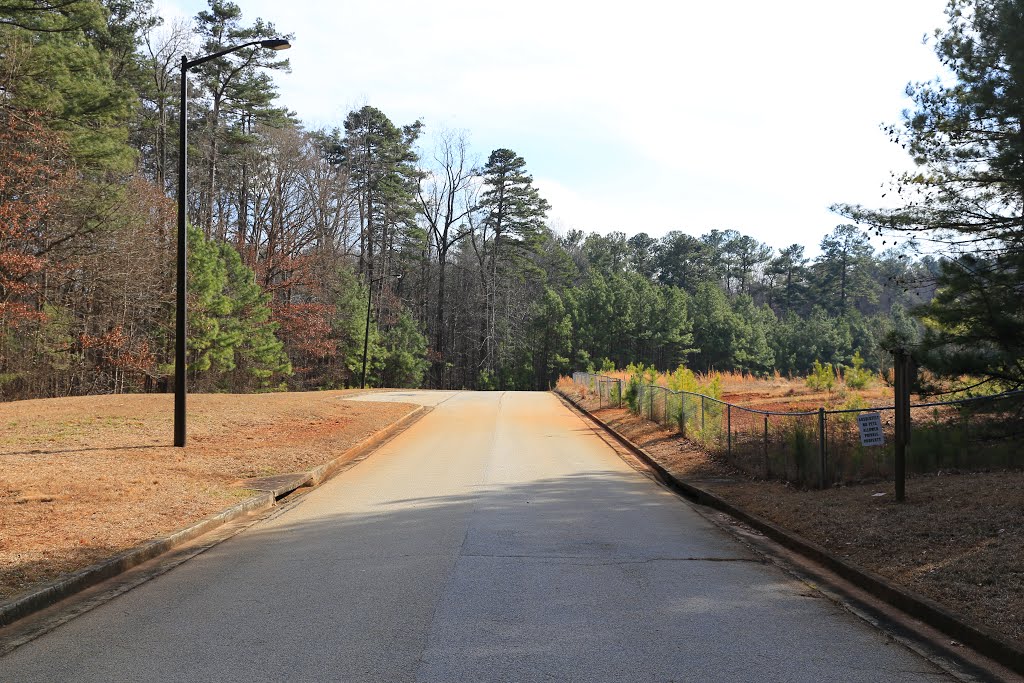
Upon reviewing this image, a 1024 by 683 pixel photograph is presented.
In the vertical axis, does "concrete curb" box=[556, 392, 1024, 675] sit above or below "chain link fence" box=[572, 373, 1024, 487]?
below

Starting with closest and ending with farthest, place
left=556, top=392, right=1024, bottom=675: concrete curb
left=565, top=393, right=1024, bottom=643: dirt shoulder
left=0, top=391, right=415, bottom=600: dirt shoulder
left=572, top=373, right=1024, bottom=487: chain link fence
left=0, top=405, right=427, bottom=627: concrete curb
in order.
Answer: left=556, top=392, right=1024, bottom=675: concrete curb → left=0, top=405, right=427, bottom=627: concrete curb → left=565, top=393, right=1024, bottom=643: dirt shoulder → left=0, top=391, right=415, bottom=600: dirt shoulder → left=572, top=373, right=1024, bottom=487: chain link fence

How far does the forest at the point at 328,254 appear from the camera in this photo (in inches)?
549

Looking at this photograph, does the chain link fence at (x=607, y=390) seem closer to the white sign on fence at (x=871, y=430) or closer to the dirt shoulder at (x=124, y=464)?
the dirt shoulder at (x=124, y=464)

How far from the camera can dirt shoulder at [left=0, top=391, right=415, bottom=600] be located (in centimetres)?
811

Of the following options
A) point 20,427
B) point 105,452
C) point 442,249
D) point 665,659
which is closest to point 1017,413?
point 665,659

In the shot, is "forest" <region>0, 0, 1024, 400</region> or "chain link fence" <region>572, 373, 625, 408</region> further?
"chain link fence" <region>572, 373, 625, 408</region>

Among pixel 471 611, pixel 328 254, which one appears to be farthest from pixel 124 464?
pixel 328 254

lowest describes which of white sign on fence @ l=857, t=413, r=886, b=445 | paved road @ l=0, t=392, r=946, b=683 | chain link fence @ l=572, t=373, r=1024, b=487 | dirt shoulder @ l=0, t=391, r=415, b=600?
paved road @ l=0, t=392, r=946, b=683

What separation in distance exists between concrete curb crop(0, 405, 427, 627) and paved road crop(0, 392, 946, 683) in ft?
1.44

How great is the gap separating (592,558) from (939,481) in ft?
18.2

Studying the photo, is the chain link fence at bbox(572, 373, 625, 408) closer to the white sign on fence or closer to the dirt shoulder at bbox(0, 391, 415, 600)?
the dirt shoulder at bbox(0, 391, 415, 600)

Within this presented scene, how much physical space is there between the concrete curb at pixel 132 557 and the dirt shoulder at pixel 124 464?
0.18 metres

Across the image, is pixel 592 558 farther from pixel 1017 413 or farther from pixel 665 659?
pixel 1017 413

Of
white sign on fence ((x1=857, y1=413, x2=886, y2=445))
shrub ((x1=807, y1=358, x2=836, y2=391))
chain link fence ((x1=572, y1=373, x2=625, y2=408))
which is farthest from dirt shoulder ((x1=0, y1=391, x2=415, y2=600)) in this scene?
shrub ((x1=807, y1=358, x2=836, y2=391))
